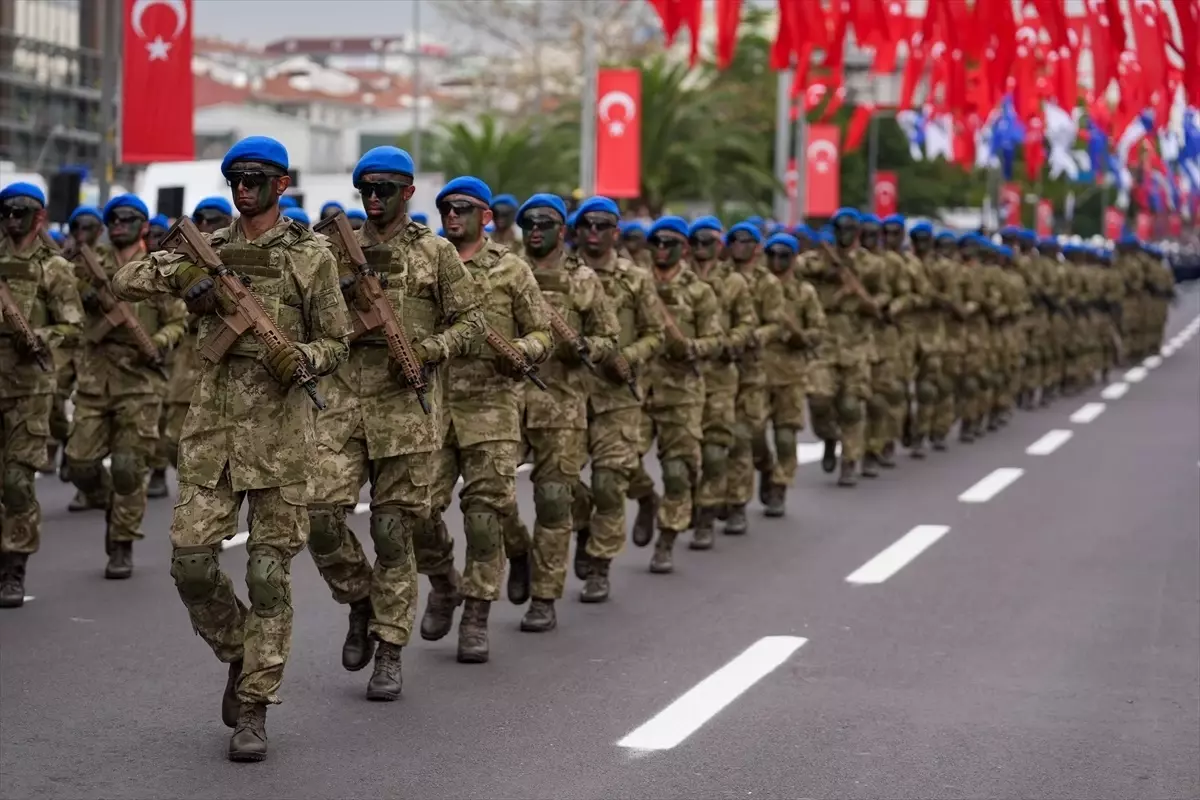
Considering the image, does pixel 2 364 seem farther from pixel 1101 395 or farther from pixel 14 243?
pixel 1101 395

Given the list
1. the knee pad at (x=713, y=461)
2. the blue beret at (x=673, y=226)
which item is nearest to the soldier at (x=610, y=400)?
the blue beret at (x=673, y=226)

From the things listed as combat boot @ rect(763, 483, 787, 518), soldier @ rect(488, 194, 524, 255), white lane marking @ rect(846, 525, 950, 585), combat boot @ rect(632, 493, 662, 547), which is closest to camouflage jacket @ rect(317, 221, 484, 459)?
white lane marking @ rect(846, 525, 950, 585)

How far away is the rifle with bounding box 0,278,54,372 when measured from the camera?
10586 millimetres

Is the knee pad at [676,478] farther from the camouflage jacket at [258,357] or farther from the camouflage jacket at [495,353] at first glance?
the camouflage jacket at [258,357]

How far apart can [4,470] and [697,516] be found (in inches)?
170

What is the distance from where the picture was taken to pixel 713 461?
13.4m

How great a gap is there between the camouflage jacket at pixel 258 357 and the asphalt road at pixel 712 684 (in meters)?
0.93

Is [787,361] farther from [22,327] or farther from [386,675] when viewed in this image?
[386,675]

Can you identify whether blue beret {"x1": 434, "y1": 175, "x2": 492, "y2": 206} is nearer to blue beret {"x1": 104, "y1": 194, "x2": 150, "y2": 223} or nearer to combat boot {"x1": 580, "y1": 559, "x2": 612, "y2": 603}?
combat boot {"x1": 580, "y1": 559, "x2": 612, "y2": 603}

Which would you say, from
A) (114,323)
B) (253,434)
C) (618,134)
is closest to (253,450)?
(253,434)

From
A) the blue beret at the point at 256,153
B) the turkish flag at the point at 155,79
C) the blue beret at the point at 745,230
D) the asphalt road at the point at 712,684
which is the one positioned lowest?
the asphalt road at the point at 712,684

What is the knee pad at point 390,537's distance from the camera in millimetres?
8594

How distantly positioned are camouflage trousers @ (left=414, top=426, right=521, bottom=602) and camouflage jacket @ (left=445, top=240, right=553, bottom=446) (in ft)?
0.23

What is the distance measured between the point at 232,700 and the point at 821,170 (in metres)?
37.0
